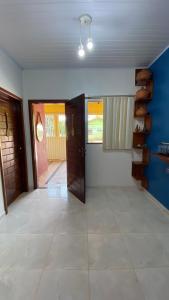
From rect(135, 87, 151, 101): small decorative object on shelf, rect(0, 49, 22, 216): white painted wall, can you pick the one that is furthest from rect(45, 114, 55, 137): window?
rect(135, 87, 151, 101): small decorative object on shelf

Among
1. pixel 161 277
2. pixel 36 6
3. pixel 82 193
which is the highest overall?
pixel 36 6

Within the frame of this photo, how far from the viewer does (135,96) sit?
314cm

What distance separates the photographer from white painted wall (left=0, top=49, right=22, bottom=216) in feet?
7.79

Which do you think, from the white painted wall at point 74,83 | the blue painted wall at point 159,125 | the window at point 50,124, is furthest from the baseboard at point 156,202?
the window at point 50,124

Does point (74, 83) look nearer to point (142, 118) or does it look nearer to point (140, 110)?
point (140, 110)

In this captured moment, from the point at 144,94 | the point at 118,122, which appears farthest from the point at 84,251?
the point at 144,94

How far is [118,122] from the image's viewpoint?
328 centimetres

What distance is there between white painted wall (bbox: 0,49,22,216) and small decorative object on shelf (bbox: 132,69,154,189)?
2.33 m

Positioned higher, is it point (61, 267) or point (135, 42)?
point (135, 42)

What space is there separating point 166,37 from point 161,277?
9.30 ft

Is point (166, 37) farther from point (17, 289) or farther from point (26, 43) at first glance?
point (17, 289)

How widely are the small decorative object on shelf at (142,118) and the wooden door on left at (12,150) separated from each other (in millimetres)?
2394

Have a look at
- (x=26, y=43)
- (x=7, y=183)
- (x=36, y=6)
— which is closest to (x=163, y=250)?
(x=7, y=183)

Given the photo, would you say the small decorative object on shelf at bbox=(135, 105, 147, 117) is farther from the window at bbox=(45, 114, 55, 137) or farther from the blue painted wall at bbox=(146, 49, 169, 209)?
the window at bbox=(45, 114, 55, 137)
